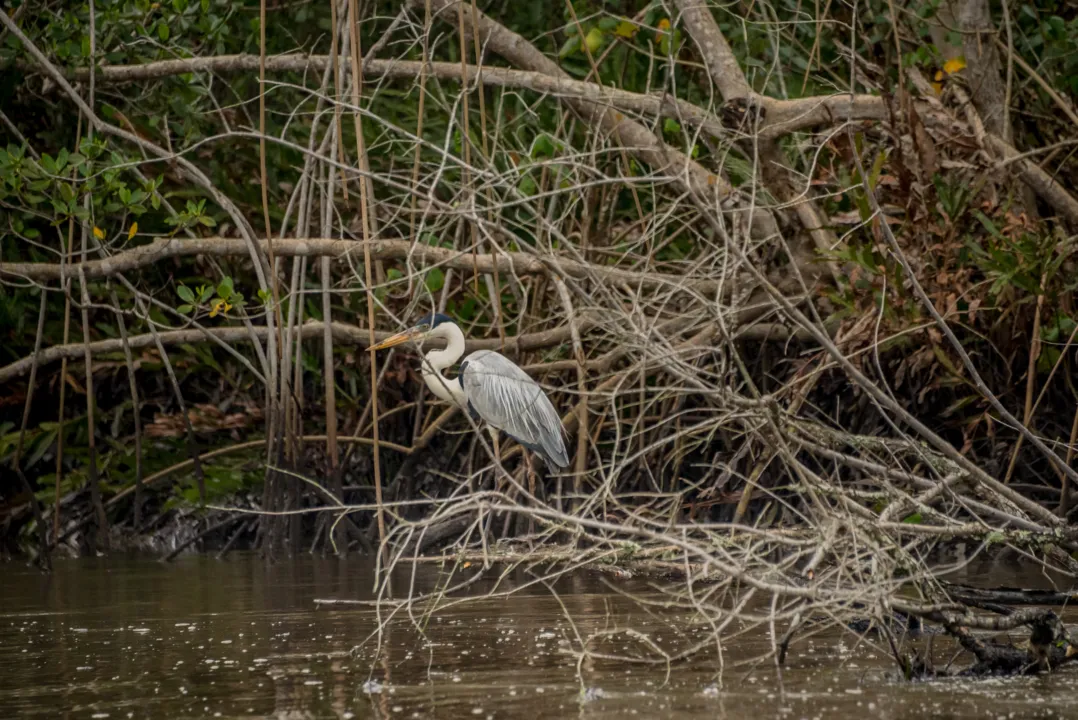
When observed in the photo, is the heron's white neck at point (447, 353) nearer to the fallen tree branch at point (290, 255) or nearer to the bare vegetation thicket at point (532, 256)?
the bare vegetation thicket at point (532, 256)

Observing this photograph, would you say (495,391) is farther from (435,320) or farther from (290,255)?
(290,255)

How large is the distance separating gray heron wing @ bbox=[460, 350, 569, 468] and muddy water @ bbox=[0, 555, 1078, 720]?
1331mm

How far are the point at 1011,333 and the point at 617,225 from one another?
2.26 meters

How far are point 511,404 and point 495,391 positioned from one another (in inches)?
7.0

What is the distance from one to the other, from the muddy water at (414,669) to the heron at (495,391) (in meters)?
1.35

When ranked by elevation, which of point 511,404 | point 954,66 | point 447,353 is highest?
point 954,66

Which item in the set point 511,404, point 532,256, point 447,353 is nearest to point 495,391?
point 511,404

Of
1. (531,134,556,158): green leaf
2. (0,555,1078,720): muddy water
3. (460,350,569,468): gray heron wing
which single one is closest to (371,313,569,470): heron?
(460,350,569,468): gray heron wing

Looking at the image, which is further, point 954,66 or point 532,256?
point 954,66

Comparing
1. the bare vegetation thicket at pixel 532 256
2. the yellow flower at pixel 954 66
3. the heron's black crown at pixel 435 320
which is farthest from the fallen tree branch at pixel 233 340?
the yellow flower at pixel 954 66

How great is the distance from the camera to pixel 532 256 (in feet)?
16.8

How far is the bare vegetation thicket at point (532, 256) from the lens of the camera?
6.36 meters

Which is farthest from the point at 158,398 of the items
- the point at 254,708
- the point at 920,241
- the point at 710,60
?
the point at 254,708

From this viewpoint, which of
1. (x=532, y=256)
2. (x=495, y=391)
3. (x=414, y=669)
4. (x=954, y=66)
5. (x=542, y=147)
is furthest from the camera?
(x=495, y=391)
